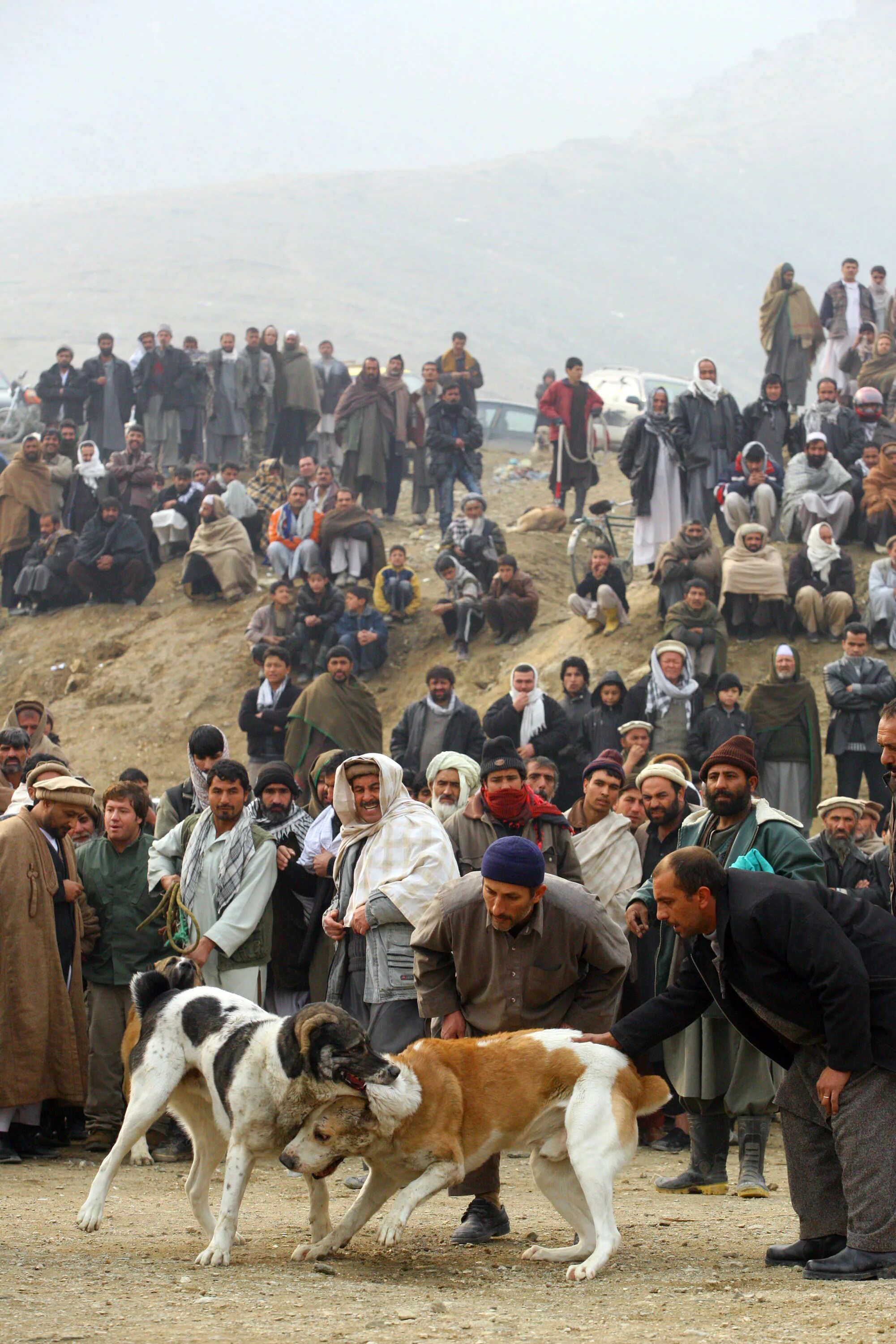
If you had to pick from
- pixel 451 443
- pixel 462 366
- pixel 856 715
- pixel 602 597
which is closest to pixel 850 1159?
pixel 856 715

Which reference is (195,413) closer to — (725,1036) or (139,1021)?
(139,1021)

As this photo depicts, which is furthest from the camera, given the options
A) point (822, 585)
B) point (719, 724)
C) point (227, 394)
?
point (227, 394)

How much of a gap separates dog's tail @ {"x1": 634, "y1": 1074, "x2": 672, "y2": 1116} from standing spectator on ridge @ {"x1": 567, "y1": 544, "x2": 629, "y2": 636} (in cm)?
1083

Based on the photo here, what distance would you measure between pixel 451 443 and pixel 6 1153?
12.9 m

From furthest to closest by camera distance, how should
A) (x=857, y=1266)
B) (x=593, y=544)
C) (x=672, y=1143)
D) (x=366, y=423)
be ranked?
(x=366, y=423) → (x=593, y=544) → (x=672, y=1143) → (x=857, y=1266)

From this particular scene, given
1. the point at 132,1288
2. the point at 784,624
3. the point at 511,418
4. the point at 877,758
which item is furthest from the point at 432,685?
the point at 511,418

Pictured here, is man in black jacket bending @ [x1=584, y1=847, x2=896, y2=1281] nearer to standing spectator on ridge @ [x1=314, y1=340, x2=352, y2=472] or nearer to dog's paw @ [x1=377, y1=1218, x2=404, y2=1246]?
dog's paw @ [x1=377, y1=1218, x2=404, y2=1246]

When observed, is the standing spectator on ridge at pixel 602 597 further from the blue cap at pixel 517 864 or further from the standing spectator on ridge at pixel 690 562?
the blue cap at pixel 517 864

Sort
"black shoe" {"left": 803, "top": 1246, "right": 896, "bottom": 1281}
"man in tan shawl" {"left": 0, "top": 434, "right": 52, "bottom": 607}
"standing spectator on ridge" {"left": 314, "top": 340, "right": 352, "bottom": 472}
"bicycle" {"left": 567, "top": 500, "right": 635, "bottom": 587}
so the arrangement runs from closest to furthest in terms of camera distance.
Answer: "black shoe" {"left": 803, "top": 1246, "right": 896, "bottom": 1281}
"bicycle" {"left": 567, "top": 500, "right": 635, "bottom": 587}
"man in tan shawl" {"left": 0, "top": 434, "right": 52, "bottom": 607}
"standing spectator on ridge" {"left": 314, "top": 340, "right": 352, "bottom": 472}

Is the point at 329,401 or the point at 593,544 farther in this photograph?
the point at 329,401

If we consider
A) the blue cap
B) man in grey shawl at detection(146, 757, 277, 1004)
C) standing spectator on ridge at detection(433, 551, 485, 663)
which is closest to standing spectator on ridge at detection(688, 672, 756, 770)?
man in grey shawl at detection(146, 757, 277, 1004)

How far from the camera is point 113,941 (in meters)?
7.69

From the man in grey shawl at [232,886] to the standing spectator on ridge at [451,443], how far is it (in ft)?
38.1

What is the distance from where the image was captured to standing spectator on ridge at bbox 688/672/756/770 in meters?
11.7
